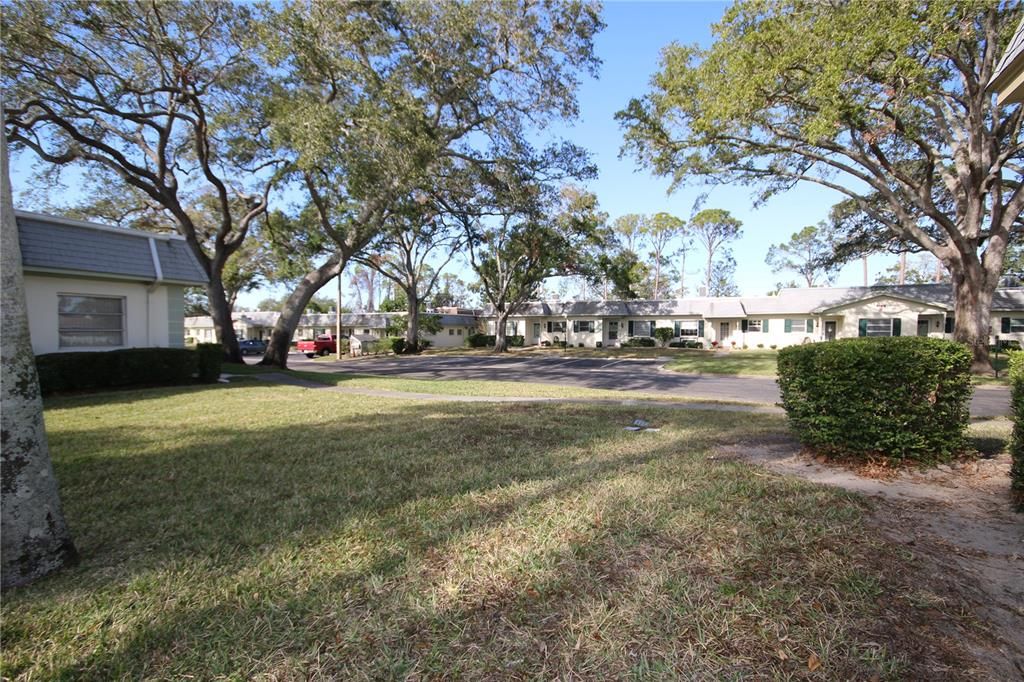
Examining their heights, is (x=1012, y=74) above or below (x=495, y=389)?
above

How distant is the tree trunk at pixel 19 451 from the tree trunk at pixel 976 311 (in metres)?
23.5

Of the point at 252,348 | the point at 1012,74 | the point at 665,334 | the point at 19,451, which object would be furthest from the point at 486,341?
the point at 19,451

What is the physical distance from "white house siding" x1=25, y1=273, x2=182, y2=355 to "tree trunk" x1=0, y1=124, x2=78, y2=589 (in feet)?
31.8

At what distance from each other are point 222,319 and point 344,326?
1364 inches

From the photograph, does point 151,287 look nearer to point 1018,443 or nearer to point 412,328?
point 1018,443

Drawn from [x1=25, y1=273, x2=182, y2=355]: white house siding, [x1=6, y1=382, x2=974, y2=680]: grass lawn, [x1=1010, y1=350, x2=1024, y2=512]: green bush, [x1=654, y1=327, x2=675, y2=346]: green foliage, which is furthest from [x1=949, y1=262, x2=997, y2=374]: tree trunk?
[x1=25, y1=273, x2=182, y2=355]: white house siding

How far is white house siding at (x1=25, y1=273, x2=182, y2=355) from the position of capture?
10.8 metres

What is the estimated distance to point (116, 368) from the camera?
11.4m

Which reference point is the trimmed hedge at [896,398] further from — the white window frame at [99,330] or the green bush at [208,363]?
the white window frame at [99,330]

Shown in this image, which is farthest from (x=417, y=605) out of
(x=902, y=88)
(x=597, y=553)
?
(x=902, y=88)

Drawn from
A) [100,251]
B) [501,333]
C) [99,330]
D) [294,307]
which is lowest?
[501,333]

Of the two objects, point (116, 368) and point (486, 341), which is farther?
point (486, 341)

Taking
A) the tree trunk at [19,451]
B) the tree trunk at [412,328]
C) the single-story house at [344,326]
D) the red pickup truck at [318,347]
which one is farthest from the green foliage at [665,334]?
the tree trunk at [19,451]

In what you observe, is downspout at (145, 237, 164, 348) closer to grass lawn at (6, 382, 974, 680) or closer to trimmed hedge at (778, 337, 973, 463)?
grass lawn at (6, 382, 974, 680)
